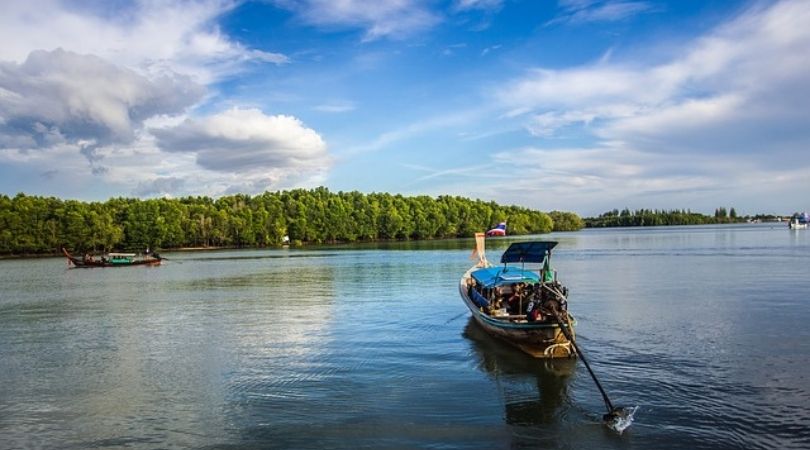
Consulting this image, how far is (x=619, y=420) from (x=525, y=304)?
973cm

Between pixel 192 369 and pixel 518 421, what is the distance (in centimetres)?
1225

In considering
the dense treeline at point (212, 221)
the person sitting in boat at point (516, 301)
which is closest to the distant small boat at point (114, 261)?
the dense treeline at point (212, 221)

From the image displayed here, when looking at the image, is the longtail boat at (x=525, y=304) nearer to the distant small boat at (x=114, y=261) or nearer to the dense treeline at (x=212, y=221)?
the distant small boat at (x=114, y=261)

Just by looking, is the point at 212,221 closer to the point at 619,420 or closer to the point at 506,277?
the point at 506,277

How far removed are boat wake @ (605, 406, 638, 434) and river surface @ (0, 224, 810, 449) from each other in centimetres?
19

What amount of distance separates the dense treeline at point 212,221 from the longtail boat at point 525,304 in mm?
123111

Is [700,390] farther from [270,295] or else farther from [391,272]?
[391,272]

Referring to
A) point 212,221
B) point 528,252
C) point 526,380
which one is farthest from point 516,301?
point 212,221

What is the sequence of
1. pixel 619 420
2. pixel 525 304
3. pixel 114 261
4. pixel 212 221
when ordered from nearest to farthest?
pixel 619 420 → pixel 525 304 → pixel 114 261 → pixel 212 221

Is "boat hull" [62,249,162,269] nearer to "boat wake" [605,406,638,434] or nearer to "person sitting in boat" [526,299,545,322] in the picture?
"person sitting in boat" [526,299,545,322]

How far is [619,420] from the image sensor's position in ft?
45.9

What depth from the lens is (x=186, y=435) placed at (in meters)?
14.4

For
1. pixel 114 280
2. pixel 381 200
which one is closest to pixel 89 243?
pixel 114 280

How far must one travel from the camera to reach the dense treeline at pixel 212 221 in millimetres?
125312
